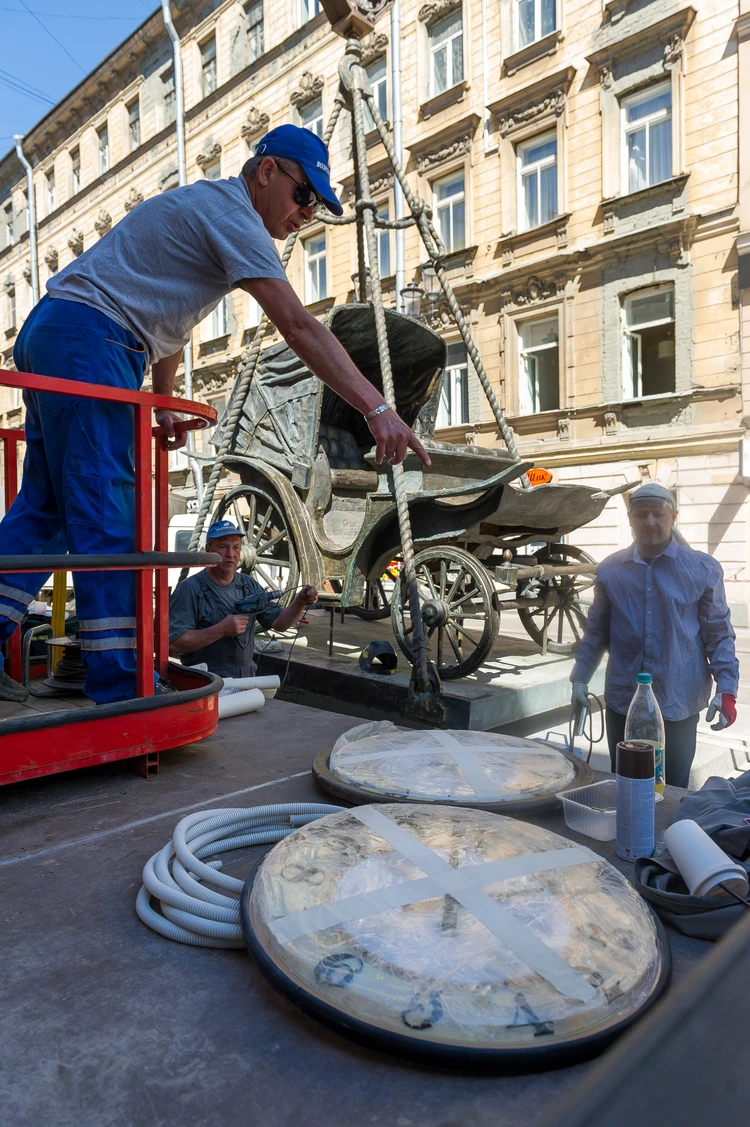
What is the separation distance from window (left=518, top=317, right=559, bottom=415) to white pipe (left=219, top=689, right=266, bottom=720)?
13453 mm

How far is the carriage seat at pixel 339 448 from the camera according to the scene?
326 inches

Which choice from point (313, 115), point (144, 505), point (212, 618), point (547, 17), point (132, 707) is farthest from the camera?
point (313, 115)

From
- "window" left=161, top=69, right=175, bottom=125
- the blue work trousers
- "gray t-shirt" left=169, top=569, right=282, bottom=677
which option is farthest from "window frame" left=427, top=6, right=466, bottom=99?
the blue work trousers

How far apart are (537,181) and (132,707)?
53.6 ft

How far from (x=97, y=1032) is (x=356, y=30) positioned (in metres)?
5.06

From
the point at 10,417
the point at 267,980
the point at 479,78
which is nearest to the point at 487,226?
the point at 479,78

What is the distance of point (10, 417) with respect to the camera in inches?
1192

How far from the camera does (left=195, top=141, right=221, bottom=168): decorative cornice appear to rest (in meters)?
22.5

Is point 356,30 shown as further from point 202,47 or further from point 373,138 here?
point 202,47

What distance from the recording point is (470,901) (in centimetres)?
126

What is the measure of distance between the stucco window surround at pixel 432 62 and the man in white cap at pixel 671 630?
1627cm

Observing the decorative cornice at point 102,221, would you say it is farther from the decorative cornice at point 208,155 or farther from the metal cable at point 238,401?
the metal cable at point 238,401

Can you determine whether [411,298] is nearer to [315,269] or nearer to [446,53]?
[446,53]

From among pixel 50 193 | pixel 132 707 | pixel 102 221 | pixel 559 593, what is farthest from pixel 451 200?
pixel 50 193
